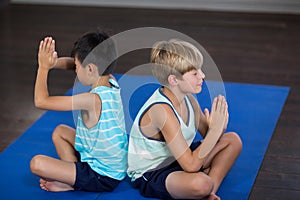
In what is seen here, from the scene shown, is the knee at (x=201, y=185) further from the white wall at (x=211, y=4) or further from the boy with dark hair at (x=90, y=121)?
the white wall at (x=211, y=4)

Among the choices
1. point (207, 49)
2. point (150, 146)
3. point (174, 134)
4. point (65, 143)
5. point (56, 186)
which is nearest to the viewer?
point (174, 134)

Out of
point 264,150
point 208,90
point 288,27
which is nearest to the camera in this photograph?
point 264,150

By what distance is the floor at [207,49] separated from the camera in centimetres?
308

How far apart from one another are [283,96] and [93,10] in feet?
7.62

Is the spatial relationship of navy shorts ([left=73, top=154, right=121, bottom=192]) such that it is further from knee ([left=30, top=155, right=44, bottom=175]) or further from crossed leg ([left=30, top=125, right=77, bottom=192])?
knee ([left=30, top=155, right=44, bottom=175])

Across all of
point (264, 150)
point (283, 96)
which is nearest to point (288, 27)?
point (283, 96)

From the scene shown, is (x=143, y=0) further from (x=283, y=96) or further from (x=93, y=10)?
Result: (x=283, y=96)

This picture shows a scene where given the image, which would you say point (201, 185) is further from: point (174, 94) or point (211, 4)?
point (211, 4)

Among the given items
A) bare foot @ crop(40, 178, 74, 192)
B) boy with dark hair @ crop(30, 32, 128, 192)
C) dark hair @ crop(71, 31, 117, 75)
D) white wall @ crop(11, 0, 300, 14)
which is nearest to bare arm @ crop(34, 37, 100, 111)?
boy with dark hair @ crop(30, 32, 128, 192)

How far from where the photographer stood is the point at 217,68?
13.9 ft

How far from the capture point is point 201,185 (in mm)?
2490

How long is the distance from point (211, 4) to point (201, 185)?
3249mm

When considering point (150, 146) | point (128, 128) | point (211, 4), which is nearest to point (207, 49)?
point (211, 4)

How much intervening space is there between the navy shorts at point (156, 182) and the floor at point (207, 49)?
353 millimetres
